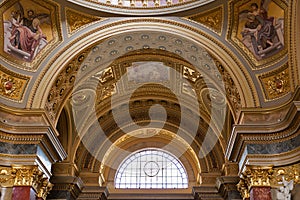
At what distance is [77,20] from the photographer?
50.1ft

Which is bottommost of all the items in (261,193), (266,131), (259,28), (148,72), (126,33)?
(261,193)

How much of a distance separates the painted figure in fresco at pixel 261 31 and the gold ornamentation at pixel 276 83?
0.68 meters

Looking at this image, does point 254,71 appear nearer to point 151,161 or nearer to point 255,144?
point 255,144

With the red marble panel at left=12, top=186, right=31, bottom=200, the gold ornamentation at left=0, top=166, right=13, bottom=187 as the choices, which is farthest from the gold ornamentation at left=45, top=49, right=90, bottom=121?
the red marble panel at left=12, top=186, right=31, bottom=200

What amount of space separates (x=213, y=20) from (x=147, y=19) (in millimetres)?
2194

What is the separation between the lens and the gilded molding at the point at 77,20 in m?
15.1

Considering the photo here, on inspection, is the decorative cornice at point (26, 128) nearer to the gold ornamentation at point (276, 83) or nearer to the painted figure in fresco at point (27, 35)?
the painted figure in fresco at point (27, 35)

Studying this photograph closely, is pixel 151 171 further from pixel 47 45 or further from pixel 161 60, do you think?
pixel 47 45

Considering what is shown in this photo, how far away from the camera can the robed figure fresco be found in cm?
1423

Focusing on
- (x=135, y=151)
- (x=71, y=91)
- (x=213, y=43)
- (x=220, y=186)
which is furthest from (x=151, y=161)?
(x=213, y=43)

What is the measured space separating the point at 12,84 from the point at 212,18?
6.77 m

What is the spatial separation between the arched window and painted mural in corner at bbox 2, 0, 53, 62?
10.4 m

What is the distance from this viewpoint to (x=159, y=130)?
23188 millimetres

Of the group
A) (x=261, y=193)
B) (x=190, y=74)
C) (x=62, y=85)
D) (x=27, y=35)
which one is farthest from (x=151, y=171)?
(x=27, y=35)
